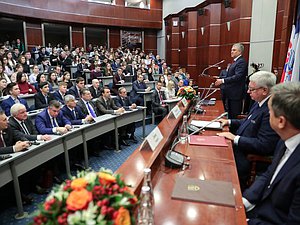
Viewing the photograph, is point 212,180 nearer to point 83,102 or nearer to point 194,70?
point 83,102

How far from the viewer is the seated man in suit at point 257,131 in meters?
1.91

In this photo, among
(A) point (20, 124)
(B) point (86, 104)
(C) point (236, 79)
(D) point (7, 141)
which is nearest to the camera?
(D) point (7, 141)

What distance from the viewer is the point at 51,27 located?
11375mm

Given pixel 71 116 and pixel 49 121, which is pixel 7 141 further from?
pixel 71 116

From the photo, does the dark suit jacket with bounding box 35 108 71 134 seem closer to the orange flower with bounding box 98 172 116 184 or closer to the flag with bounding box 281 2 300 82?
the orange flower with bounding box 98 172 116 184

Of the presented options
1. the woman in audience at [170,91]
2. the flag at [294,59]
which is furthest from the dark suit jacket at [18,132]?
the woman in audience at [170,91]

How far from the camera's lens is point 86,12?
1141 centimetres

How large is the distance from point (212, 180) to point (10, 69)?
6939 mm

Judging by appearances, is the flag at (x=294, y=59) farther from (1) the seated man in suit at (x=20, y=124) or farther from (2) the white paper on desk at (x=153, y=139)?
(1) the seated man in suit at (x=20, y=124)

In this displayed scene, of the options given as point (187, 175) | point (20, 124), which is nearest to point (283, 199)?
point (187, 175)

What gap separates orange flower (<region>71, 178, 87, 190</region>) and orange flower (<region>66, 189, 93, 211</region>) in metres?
0.02

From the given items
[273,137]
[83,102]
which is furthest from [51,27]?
[273,137]

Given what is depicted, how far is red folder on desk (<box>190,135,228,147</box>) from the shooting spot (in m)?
2.02

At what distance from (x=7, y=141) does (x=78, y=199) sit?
2.54m
